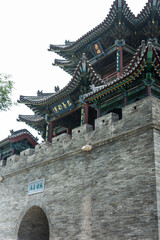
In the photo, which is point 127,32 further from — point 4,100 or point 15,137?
point 15,137

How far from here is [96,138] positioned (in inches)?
371

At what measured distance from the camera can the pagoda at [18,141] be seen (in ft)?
49.7

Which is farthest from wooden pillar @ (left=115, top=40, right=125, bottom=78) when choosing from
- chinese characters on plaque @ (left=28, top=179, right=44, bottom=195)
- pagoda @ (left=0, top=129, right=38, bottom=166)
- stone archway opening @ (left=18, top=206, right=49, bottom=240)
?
stone archway opening @ (left=18, top=206, right=49, bottom=240)

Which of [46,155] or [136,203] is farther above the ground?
[46,155]

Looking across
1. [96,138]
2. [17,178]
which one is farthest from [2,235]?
[96,138]

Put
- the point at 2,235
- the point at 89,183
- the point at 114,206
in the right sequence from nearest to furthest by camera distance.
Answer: the point at 114,206 < the point at 89,183 < the point at 2,235

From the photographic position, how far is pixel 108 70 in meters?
14.0

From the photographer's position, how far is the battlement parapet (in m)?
8.14

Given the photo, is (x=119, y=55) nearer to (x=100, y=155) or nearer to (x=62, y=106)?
(x=62, y=106)

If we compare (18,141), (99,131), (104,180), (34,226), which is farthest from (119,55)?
(34,226)

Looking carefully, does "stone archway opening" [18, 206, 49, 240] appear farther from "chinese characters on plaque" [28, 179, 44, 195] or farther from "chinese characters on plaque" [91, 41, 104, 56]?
"chinese characters on plaque" [91, 41, 104, 56]

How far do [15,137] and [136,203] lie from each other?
9.07 metres

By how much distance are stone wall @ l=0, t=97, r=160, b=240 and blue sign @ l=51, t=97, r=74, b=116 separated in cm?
224

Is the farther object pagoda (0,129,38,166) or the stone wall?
pagoda (0,129,38,166)
